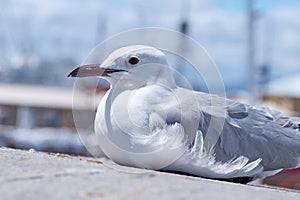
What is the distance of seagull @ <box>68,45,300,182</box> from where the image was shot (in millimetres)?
3945

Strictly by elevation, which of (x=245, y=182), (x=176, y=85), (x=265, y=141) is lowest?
(x=245, y=182)

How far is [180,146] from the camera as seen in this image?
13.0ft

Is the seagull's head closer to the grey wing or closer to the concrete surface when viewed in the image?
the grey wing

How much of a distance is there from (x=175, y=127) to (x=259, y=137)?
2.29 ft

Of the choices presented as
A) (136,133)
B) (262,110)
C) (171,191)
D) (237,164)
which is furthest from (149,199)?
(262,110)

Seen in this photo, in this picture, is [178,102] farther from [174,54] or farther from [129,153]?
[174,54]

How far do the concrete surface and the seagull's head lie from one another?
2.44 ft

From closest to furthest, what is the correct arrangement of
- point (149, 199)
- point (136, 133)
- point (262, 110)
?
point (149, 199) → point (136, 133) → point (262, 110)

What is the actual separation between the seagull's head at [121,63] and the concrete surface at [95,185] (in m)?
0.74

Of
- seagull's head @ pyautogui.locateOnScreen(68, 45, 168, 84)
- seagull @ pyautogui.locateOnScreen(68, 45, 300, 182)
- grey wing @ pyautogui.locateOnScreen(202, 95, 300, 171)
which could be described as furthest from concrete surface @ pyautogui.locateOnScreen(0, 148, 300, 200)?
grey wing @ pyautogui.locateOnScreen(202, 95, 300, 171)

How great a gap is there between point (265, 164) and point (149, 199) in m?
1.75

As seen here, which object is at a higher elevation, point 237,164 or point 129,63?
point 129,63

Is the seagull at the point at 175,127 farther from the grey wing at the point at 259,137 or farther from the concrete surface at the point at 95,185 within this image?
the concrete surface at the point at 95,185

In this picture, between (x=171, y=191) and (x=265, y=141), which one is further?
(x=265, y=141)
